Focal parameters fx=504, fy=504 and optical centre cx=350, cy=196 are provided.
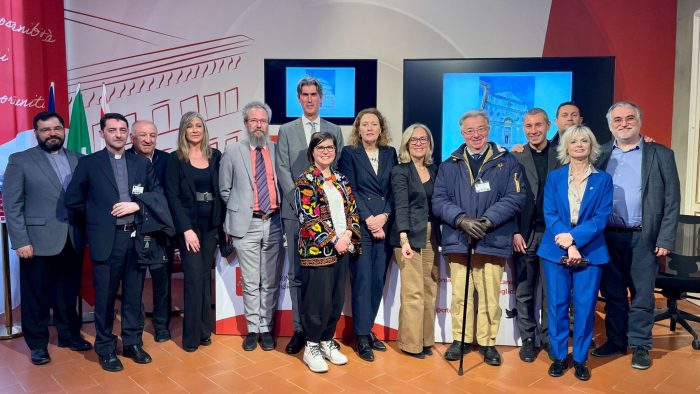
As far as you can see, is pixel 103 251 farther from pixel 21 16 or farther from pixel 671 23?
pixel 671 23

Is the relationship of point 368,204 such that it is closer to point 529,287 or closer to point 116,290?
point 529,287

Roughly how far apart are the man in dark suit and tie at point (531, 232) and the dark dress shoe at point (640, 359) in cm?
60

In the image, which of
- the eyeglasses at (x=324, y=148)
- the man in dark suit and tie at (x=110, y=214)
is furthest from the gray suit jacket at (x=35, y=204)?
the eyeglasses at (x=324, y=148)

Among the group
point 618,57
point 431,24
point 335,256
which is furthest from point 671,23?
point 335,256

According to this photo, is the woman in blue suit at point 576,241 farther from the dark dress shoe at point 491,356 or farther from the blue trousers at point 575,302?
the dark dress shoe at point 491,356

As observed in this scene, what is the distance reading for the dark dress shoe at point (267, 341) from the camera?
3950mm

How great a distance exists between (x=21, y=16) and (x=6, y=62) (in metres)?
0.53

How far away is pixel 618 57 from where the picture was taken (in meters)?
5.96

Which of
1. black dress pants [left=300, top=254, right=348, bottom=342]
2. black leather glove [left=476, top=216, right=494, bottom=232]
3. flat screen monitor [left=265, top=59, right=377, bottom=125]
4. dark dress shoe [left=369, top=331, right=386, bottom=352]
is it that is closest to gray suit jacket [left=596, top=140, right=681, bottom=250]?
black leather glove [left=476, top=216, right=494, bottom=232]

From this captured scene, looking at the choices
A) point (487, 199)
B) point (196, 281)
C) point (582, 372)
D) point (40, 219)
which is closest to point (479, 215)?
point (487, 199)

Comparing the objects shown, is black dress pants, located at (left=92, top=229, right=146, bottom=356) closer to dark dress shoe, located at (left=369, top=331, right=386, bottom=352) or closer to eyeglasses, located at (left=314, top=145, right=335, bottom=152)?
eyeglasses, located at (left=314, top=145, right=335, bottom=152)

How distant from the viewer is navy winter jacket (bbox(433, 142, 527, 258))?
11.6ft

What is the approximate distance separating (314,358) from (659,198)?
2707 millimetres

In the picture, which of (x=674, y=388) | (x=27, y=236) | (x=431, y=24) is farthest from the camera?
(x=431, y=24)
